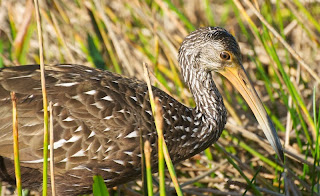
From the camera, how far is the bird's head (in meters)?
3.52

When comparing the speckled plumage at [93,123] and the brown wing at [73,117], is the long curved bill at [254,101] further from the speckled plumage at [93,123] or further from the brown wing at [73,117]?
the brown wing at [73,117]

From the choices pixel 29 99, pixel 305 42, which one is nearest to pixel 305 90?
pixel 305 42

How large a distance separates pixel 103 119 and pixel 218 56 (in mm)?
907

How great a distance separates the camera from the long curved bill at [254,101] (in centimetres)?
333

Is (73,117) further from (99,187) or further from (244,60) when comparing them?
(244,60)

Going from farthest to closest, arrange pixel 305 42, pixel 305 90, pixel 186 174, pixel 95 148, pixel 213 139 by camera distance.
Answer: pixel 305 42 < pixel 305 90 < pixel 186 174 < pixel 213 139 < pixel 95 148

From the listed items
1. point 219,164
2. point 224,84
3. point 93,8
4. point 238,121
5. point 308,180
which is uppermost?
point 93,8

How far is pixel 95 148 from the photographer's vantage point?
10.8 feet

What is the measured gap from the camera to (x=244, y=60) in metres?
5.80

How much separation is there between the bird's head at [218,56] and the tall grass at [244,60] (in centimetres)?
25

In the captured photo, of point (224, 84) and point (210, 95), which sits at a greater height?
point (224, 84)

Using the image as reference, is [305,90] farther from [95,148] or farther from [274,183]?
[95,148]

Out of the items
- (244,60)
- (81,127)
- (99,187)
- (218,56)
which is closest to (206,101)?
(218,56)

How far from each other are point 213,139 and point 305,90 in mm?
1731
